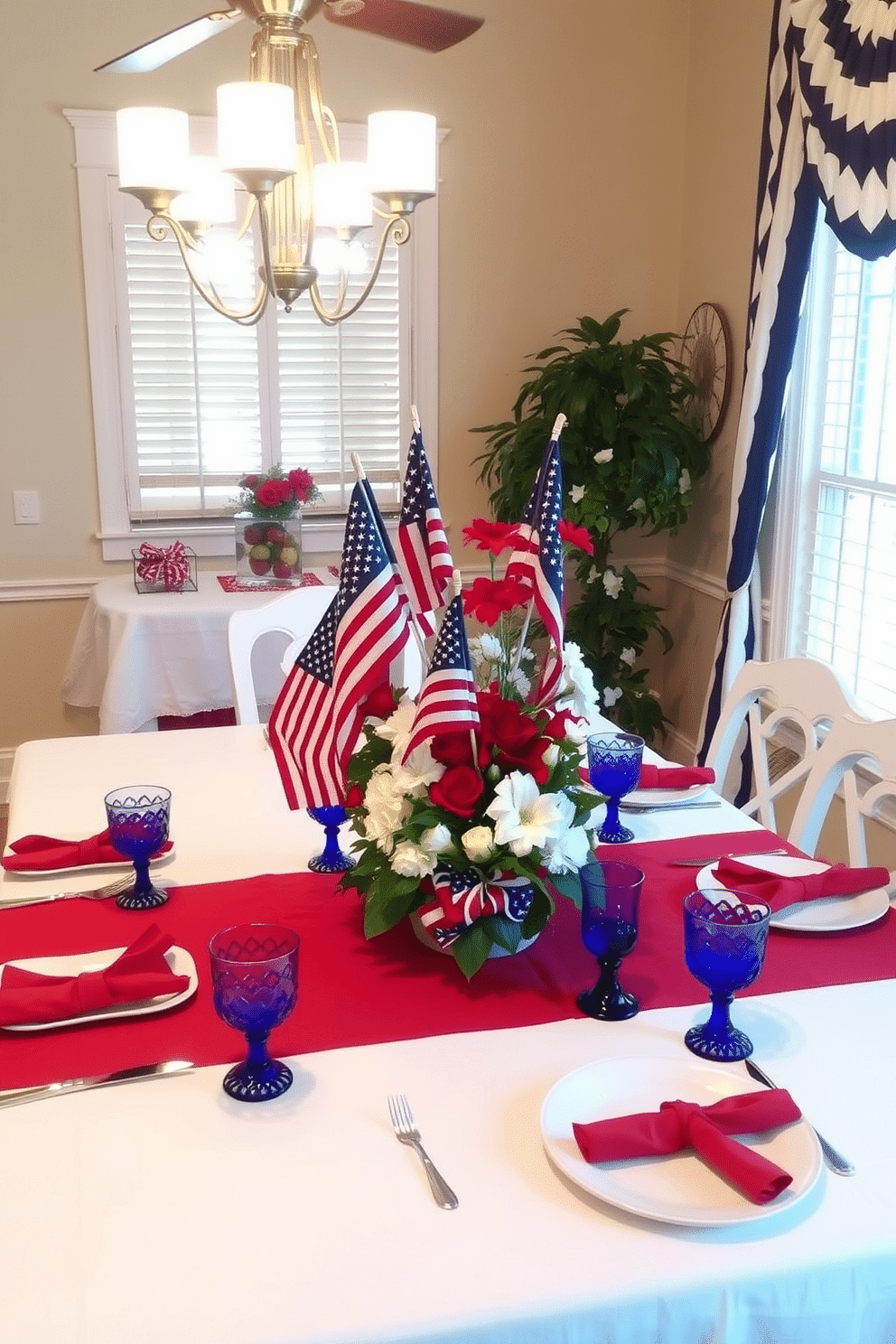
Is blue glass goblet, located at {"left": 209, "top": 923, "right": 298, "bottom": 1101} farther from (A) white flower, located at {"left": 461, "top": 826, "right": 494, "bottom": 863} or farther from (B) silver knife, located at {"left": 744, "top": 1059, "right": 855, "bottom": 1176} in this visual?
(B) silver knife, located at {"left": 744, "top": 1059, "right": 855, "bottom": 1176}

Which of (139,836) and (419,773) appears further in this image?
(139,836)

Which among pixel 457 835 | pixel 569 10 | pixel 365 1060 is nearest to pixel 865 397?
pixel 569 10

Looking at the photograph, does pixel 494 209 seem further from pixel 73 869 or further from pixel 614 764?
pixel 73 869

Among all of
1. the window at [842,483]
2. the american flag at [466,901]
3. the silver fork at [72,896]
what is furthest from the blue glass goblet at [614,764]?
the window at [842,483]

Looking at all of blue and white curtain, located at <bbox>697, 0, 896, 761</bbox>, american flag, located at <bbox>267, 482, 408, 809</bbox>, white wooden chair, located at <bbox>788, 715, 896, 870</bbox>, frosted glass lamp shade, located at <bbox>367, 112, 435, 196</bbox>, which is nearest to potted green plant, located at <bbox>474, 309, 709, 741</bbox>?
blue and white curtain, located at <bbox>697, 0, 896, 761</bbox>

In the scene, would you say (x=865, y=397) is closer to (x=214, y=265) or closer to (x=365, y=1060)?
(x=214, y=265)

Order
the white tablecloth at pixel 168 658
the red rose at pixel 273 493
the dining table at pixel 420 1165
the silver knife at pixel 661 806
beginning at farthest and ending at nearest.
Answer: the red rose at pixel 273 493 → the white tablecloth at pixel 168 658 → the silver knife at pixel 661 806 → the dining table at pixel 420 1165

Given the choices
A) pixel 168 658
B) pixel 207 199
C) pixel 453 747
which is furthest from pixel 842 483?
pixel 453 747

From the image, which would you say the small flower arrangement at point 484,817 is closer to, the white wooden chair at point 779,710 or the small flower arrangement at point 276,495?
the white wooden chair at point 779,710

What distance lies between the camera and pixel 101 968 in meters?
1.46

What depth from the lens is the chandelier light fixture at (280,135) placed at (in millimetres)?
1744

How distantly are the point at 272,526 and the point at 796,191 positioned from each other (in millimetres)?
1820

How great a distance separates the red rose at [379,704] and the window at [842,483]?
6.26 feet

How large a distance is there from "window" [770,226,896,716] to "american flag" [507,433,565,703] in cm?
173
